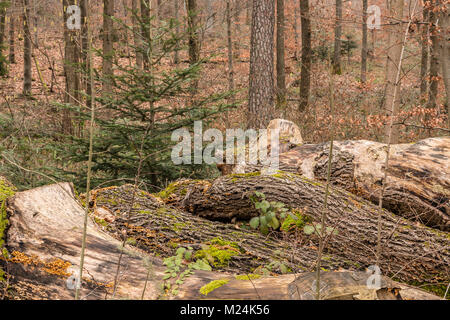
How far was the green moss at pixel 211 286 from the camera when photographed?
226cm

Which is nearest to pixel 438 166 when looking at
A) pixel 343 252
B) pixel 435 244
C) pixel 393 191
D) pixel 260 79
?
pixel 393 191

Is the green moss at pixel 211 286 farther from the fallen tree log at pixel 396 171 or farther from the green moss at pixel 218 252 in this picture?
the fallen tree log at pixel 396 171

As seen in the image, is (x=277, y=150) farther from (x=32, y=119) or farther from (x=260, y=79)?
(x=32, y=119)

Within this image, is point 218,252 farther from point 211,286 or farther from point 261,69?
point 261,69

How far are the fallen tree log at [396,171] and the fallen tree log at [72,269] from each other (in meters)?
1.98

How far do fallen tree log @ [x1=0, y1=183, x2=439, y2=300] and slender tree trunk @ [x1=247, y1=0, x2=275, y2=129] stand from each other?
5.91 meters

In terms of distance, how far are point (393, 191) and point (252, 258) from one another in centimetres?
193

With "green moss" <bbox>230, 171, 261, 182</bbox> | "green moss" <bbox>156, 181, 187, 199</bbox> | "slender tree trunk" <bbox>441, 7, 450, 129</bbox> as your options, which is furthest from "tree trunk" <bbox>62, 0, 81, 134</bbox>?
"slender tree trunk" <bbox>441, 7, 450, 129</bbox>

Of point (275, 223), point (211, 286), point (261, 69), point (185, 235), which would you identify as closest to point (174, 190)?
point (185, 235)

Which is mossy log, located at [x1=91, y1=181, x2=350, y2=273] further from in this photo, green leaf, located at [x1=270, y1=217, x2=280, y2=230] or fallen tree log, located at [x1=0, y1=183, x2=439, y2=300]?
fallen tree log, located at [x1=0, y1=183, x2=439, y2=300]

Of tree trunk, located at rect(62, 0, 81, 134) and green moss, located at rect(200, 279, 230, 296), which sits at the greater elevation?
tree trunk, located at rect(62, 0, 81, 134)

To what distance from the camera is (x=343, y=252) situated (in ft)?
11.6

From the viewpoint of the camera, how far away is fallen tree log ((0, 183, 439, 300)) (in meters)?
2.24

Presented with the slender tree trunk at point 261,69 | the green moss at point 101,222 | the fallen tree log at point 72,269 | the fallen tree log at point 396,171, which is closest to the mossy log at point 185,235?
the green moss at point 101,222
